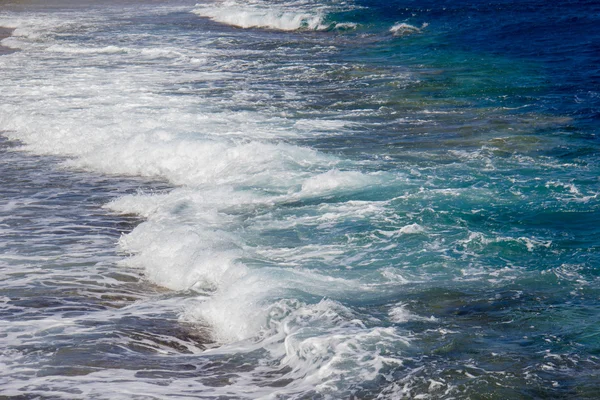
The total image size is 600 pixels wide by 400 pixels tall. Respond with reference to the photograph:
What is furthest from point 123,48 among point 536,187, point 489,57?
point 536,187

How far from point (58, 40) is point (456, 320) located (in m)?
31.8

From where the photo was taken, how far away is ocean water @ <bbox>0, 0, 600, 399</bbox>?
288 inches

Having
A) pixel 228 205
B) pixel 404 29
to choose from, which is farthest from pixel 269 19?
pixel 228 205

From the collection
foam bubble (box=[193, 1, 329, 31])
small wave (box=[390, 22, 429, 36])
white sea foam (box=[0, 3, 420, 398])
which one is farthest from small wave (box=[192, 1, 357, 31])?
white sea foam (box=[0, 3, 420, 398])

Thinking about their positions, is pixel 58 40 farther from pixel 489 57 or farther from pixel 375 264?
pixel 375 264

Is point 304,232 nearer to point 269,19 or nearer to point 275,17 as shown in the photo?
point 275,17

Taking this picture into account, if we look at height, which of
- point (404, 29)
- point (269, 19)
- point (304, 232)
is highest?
point (269, 19)

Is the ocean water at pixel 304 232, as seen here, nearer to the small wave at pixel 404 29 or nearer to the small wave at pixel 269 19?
the small wave at pixel 404 29

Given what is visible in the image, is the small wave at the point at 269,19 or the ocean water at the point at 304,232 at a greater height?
the small wave at the point at 269,19

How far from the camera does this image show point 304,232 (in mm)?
11281

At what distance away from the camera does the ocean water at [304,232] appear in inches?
288

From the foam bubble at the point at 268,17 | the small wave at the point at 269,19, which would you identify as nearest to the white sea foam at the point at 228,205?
the small wave at the point at 269,19

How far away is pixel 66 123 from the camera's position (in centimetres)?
1866

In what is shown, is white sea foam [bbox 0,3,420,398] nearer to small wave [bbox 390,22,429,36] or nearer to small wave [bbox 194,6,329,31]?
small wave [bbox 390,22,429,36]
